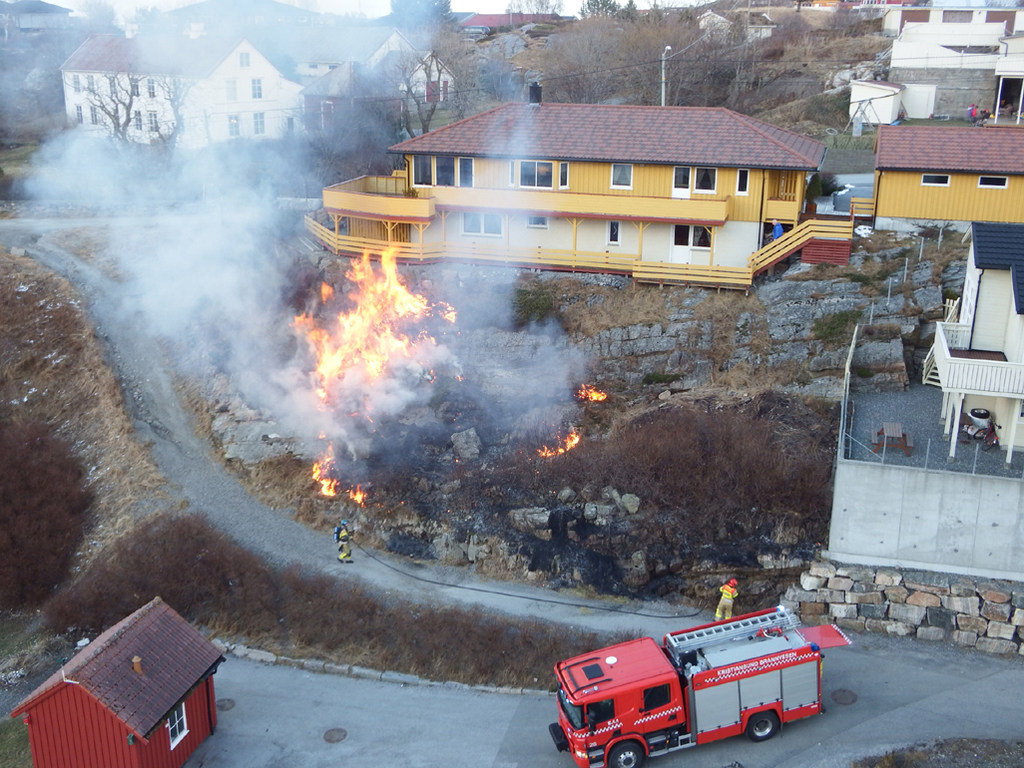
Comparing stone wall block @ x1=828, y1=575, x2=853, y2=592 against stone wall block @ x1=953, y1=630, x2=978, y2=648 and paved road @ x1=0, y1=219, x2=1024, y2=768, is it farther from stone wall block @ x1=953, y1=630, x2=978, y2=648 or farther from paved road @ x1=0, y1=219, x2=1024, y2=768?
stone wall block @ x1=953, y1=630, x2=978, y2=648

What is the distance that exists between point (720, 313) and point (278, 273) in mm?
14957

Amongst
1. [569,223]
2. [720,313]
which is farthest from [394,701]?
[569,223]

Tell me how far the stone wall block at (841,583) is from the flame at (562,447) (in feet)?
24.7

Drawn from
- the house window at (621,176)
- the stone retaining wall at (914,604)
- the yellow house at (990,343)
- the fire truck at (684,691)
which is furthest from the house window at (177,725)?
the house window at (621,176)

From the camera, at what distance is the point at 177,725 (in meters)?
16.8

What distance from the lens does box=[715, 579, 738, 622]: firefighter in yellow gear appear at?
20328 millimetres

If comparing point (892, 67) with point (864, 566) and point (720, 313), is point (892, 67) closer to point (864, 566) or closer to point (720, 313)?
point (720, 313)

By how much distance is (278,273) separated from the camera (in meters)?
32.0

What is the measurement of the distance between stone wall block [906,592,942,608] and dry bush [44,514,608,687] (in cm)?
692

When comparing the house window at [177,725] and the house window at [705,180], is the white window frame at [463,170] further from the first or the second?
the house window at [177,725]

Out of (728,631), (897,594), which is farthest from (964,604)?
(728,631)

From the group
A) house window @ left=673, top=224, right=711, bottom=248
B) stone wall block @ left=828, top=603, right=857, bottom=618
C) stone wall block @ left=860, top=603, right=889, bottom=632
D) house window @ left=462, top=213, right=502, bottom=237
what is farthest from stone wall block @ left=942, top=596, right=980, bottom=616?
house window @ left=462, top=213, right=502, bottom=237

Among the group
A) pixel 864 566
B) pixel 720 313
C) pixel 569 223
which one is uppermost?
pixel 569 223

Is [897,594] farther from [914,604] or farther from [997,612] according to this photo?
[997,612]
